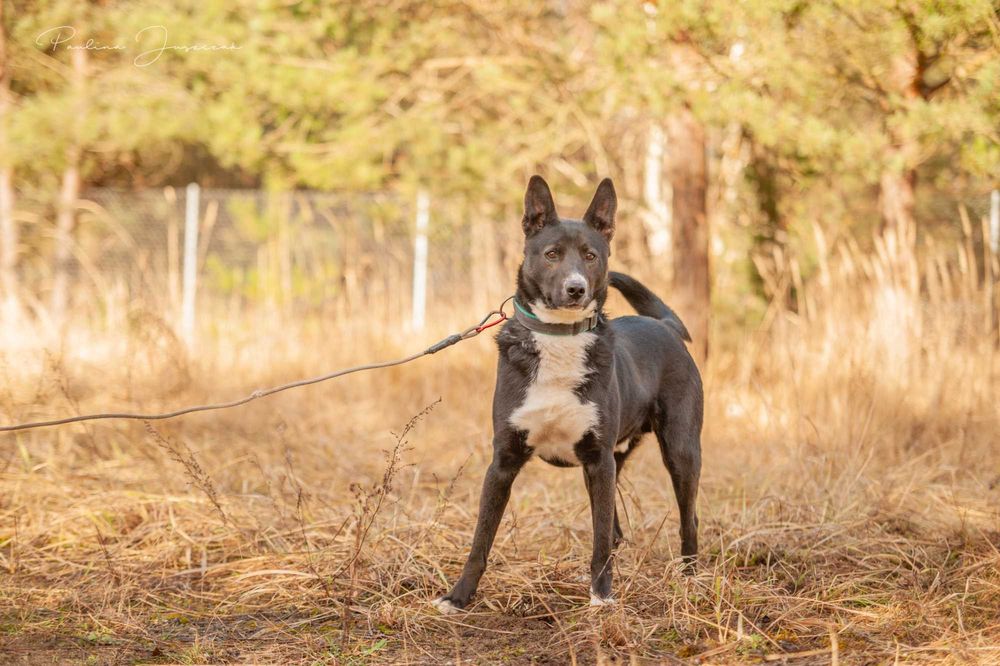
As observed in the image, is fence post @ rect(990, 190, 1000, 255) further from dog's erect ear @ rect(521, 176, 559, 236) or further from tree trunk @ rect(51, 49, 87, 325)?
tree trunk @ rect(51, 49, 87, 325)

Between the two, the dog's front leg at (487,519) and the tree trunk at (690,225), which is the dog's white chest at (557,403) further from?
the tree trunk at (690,225)

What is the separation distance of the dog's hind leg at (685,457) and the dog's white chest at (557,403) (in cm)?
57

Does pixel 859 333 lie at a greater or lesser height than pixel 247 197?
lesser

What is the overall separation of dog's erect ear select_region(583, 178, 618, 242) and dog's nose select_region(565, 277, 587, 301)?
40cm

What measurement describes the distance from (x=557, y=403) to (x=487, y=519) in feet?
1.46

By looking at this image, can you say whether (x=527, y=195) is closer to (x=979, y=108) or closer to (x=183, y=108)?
(x=979, y=108)

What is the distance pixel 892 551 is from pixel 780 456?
1377 millimetres

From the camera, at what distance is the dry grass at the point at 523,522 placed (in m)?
2.97

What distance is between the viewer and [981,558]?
347cm

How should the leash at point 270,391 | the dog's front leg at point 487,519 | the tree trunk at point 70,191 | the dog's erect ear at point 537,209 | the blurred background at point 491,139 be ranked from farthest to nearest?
the tree trunk at point 70,191, the blurred background at point 491,139, the dog's erect ear at point 537,209, the dog's front leg at point 487,519, the leash at point 270,391

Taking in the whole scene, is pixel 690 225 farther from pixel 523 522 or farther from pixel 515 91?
pixel 523 522

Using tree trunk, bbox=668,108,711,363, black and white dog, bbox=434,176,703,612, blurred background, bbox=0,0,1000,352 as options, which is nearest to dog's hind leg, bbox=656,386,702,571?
black and white dog, bbox=434,176,703,612

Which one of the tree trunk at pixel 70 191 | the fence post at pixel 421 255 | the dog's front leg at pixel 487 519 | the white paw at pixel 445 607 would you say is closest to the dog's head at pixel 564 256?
the dog's front leg at pixel 487 519

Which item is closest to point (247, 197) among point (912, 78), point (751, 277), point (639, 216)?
point (639, 216)
